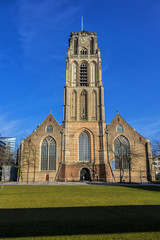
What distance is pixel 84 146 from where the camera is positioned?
47.8 m

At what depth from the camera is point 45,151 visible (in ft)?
156

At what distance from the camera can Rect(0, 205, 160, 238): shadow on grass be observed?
5871 millimetres

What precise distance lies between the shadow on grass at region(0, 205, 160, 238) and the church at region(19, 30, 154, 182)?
34.9 metres

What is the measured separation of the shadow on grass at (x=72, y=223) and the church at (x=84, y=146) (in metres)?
34.9

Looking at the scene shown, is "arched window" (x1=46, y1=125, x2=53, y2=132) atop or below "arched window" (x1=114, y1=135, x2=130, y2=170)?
atop

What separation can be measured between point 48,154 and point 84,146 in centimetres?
Answer: 954

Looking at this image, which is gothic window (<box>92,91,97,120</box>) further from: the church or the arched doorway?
the arched doorway

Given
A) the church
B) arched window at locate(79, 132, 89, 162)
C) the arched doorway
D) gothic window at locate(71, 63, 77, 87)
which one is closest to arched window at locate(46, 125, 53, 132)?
the church

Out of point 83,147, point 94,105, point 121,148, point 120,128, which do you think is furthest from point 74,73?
point 121,148

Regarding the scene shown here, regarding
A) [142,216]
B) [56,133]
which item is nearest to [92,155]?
[56,133]

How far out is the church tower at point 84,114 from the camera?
45.5m

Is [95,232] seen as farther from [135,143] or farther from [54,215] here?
[135,143]

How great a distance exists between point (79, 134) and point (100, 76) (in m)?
18.5

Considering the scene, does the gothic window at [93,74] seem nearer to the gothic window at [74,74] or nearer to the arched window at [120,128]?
the gothic window at [74,74]
